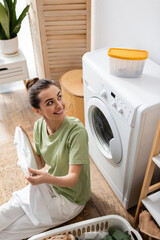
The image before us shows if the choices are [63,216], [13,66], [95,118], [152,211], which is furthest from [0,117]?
[152,211]

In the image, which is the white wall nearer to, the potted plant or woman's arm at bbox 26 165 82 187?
the potted plant

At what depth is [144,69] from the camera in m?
1.47

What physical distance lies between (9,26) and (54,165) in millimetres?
1517

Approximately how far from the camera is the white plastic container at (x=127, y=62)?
1.33m

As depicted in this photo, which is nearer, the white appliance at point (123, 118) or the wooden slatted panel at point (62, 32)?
the white appliance at point (123, 118)

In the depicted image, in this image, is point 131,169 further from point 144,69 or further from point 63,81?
point 63,81

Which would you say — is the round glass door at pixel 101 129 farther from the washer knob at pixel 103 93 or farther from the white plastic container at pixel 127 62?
the white plastic container at pixel 127 62

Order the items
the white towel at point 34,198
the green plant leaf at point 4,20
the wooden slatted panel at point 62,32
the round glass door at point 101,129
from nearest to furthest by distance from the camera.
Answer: the white towel at point 34,198 < the round glass door at point 101,129 < the green plant leaf at point 4,20 < the wooden slatted panel at point 62,32

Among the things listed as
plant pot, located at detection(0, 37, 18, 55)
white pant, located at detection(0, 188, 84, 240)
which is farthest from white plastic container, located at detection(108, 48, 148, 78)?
plant pot, located at detection(0, 37, 18, 55)

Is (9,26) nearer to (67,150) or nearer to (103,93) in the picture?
(103,93)

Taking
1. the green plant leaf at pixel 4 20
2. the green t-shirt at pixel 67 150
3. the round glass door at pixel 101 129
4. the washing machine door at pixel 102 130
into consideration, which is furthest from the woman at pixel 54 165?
the green plant leaf at pixel 4 20

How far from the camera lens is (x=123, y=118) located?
51.6 inches

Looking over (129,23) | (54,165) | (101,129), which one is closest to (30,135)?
(101,129)

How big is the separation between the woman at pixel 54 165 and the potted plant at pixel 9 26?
1175mm
